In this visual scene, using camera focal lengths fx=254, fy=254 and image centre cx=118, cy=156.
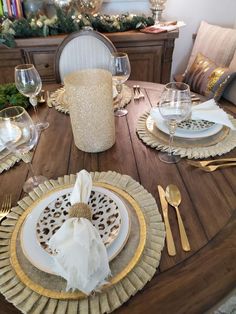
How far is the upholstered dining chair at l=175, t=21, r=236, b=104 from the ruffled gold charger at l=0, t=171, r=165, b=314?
1.23 metres

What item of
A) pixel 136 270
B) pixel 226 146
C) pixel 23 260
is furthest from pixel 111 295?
pixel 226 146

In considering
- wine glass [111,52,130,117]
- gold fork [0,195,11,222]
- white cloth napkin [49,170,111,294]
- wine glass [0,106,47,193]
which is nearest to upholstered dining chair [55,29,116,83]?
wine glass [111,52,130,117]

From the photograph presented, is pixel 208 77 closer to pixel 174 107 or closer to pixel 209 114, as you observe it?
pixel 209 114

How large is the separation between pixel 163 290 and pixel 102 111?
0.47 metres

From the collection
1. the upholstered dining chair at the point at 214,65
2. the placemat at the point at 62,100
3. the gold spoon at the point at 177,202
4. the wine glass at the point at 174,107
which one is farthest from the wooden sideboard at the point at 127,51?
the gold spoon at the point at 177,202

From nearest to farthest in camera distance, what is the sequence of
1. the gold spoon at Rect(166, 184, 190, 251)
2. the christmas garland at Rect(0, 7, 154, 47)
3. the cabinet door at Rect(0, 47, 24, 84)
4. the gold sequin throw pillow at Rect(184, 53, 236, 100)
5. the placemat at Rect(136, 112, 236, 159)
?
the gold spoon at Rect(166, 184, 190, 251)
the placemat at Rect(136, 112, 236, 159)
the gold sequin throw pillow at Rect(184, 53, 236, 100)
the christmas garland at Rect(0, 7, 154, 47)
the cabinet door at Rect(0, 47, 24, 84)

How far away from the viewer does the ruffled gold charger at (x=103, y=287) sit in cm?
42

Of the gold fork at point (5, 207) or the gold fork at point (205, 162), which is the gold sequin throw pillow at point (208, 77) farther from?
the gold fork at point (5, 207)

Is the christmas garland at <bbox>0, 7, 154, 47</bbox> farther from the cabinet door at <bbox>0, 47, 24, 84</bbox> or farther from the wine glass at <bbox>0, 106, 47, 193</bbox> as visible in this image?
the wine glass at <bbox>0, 106, 47, 193</bbox>

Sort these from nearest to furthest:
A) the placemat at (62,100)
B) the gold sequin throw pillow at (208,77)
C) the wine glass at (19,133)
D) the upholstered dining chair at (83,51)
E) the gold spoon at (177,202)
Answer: the gold spoon at (177,202) < the wine glass at (19,133) < the placemat at (62,100) < the upholstered dining chair at (83,51) < the gold sequin throw pillow at (208,77)

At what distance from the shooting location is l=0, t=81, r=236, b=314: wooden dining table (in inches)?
16.8

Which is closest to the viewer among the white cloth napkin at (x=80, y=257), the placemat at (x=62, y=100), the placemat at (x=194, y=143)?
the white cloth napkin at (x=80, y=257)

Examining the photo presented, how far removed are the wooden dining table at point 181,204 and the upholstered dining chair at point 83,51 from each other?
529 mm

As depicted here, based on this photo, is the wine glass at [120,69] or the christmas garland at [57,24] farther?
the christmas garland at [57,24]
